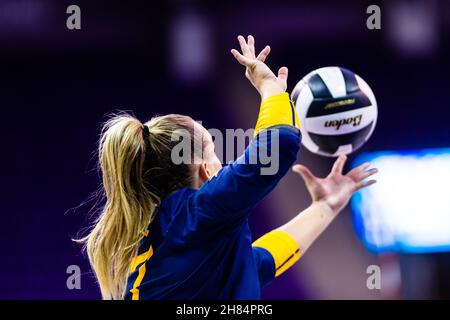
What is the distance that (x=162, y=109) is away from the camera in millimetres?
6301

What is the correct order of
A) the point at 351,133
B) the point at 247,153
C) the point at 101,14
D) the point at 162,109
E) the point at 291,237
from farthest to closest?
1. the point at 101,14
2. the point at 162,109
3. the point at 351,133
4. the point at 291,237
5. the point at 247,153

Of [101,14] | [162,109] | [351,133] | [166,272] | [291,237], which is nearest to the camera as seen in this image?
[166,272]

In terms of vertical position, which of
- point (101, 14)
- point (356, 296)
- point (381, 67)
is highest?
point (101, 14)

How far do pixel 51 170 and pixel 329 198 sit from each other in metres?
4.07

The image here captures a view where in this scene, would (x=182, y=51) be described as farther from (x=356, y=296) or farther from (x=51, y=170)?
(x=356, y=296)

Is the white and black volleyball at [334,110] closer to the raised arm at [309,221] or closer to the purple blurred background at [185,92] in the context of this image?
the raised arm at [309,221]

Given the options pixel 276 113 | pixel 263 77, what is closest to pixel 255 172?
pixel 276 113

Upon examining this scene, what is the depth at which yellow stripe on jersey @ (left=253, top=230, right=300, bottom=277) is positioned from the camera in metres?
2.43

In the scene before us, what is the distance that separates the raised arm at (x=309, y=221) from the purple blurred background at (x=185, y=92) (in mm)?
3361

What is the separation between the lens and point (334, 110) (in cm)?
274

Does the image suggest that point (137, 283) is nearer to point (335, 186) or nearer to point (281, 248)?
point (281, 248)

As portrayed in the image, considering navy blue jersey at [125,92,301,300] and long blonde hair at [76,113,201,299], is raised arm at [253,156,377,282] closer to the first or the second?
navy blue jersey at [125,92,301,300]

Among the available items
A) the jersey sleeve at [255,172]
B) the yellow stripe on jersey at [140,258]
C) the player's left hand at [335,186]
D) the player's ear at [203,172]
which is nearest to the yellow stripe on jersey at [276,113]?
the jersey sleeve at [255,172]
